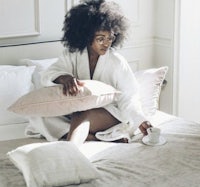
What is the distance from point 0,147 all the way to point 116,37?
2.84ft

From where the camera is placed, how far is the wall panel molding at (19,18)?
3.22 meters

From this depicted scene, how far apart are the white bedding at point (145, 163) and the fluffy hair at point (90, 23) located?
1.84ft

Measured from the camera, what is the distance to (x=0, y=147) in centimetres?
268

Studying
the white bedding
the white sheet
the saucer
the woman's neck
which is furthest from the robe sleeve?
the saucer

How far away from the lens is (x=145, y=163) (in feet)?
7.94

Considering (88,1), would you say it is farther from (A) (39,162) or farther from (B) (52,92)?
(A) (39,162)

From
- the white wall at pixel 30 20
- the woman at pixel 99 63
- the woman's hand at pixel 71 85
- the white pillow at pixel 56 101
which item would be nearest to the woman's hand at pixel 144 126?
the woman at pixel 99 63

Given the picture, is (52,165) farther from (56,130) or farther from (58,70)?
(58,70)

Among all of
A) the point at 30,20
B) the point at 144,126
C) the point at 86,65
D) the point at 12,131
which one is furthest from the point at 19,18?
the point at 144,126

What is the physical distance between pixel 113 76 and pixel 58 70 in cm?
30

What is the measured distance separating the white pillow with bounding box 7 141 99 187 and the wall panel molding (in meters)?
1.10

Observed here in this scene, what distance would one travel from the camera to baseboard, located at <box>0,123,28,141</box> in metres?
2.88

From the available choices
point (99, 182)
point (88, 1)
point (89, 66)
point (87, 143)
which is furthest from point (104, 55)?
point (99, 182)

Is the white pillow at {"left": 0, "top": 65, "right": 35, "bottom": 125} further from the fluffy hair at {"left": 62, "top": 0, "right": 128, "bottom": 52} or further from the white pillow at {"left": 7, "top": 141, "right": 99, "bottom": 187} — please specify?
the white pillow at {"left": 7, "top": 141, "right": 99, "bottom": 187}
